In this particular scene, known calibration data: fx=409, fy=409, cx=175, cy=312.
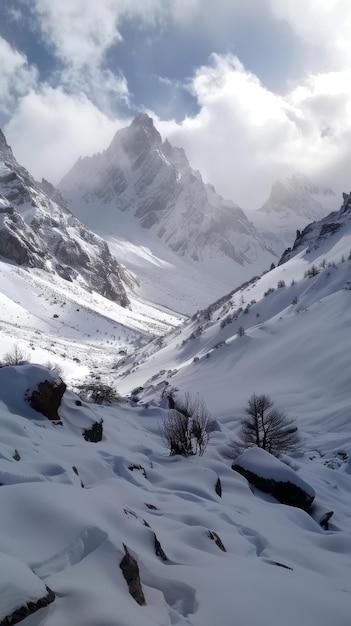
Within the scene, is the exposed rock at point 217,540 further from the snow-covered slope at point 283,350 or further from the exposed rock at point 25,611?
the snow-covered slope at point 283,350

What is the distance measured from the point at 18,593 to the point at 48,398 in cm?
987

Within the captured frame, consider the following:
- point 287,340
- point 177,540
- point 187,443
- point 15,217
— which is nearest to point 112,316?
point 15,217

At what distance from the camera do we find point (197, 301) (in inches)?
6442

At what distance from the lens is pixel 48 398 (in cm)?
1292

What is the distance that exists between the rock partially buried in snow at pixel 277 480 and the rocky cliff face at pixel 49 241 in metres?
95.0

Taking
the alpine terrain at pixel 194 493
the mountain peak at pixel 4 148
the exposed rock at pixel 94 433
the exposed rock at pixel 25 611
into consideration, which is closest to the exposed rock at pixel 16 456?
the alpine terrain at pixel 194 493

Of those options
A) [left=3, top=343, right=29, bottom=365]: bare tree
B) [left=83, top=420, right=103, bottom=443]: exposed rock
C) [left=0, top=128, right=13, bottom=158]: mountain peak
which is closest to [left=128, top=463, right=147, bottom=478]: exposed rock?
[left=83, top=420, right=103, bottom=443]: exposed rock

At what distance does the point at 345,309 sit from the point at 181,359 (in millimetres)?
19885

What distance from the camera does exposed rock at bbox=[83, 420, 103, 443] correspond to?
43.6ft

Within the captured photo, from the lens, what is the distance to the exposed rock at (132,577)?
179 inches

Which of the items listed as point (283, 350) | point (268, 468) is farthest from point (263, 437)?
point (283, 350)

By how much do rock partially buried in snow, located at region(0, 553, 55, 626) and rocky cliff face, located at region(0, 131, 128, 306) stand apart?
102081 mm

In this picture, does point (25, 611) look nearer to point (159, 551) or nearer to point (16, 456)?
point (159, 551)

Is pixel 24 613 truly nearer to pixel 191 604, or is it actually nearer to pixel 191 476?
pixel 191 604
